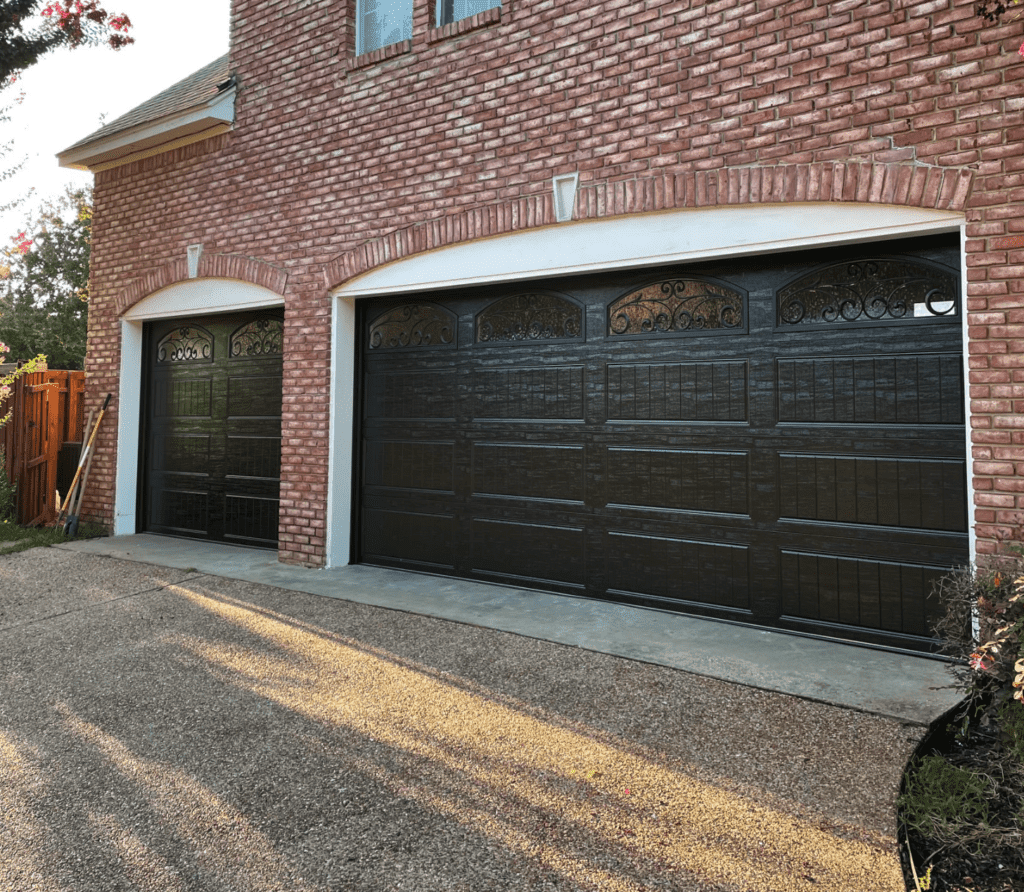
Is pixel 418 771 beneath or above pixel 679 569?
beneath

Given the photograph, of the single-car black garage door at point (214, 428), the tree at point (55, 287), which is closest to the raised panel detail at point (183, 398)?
the single-car black garage door at point (214, 428)

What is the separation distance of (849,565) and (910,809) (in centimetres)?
202

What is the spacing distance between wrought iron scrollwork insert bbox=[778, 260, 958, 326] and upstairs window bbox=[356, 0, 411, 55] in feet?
14.0

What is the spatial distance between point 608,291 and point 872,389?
1.98m

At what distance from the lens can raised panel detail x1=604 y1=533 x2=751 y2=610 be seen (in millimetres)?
4809

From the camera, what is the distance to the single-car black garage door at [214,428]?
7402 millimetres

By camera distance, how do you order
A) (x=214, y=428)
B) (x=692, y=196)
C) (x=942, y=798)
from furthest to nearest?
(x=214, y=428), (x=692, y=196), (x=942, y=798)

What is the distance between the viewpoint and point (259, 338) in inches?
295

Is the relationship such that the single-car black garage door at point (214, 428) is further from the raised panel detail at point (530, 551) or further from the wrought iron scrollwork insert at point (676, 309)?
the wrought iron scrollwork insert at point (676, 309)

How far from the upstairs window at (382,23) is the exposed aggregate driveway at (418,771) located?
536 cm

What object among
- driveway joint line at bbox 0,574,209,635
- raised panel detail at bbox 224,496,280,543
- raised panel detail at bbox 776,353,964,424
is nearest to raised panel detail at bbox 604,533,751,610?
raised panel detail at bbox 776,353,964,424

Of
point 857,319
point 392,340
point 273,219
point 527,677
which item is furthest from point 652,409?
point 273,219

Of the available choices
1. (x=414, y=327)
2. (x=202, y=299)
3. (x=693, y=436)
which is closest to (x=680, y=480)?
(x=693, y=436)

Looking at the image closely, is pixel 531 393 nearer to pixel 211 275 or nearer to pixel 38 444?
pixel 211 275
